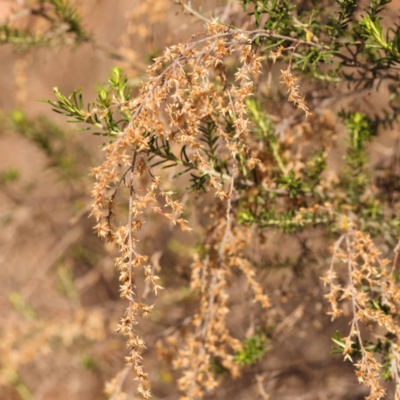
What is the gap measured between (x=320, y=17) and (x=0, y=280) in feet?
11.8

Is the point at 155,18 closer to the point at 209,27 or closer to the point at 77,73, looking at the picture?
the point at 209,27

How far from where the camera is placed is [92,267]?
3.49 meters

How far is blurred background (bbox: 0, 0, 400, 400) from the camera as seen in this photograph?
2078 millimetres

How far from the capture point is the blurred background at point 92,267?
6.82ft

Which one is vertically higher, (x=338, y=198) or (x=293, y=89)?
(x=293, y=89)

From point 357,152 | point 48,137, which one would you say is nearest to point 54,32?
point 48,137

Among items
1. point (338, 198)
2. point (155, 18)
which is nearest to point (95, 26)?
point (155, 18)

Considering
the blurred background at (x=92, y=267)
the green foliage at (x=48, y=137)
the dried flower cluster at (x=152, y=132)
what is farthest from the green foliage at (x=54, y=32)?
the dried flower cluster at (x=152, y=132)

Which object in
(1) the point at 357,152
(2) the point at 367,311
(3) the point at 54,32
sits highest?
(3) the point at 54,32

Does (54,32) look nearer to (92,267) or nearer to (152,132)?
(152,132)

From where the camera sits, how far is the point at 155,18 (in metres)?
1.98

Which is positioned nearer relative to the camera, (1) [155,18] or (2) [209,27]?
(2) [209,27]

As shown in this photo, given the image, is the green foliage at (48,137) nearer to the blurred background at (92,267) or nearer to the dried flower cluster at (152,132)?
the blurred background at (92,267)

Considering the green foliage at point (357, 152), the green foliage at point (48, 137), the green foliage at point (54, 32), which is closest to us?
the green foliage at point (357, 152)
